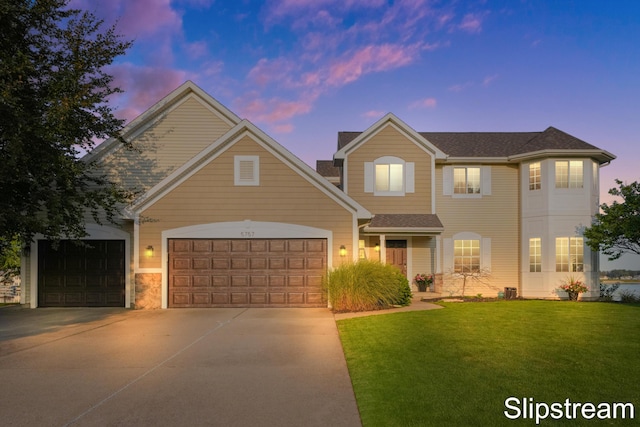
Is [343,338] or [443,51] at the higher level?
[443,51]

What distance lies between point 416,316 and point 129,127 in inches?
465

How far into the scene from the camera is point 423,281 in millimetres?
18750

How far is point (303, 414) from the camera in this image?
5.20 m

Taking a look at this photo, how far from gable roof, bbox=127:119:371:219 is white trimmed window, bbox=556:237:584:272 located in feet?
29.9

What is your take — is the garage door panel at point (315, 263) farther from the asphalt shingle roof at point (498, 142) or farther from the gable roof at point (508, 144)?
the asphalt shingle roof at point (498, 142)

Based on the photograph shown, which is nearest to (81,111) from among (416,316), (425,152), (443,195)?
(416,316)

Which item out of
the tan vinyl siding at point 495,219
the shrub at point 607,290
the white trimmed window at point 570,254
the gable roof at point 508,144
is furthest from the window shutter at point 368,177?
the shrub at point 607,290

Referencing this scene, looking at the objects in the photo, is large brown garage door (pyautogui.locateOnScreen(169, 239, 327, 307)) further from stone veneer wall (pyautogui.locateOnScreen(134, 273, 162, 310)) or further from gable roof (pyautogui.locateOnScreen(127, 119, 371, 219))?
gable roof (pyautogui.locateOnScreen(127, 119, 371, 219))

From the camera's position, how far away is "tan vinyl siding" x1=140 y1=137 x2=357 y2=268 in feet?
48.0

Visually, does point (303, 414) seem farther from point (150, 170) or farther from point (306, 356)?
point (150, 170)

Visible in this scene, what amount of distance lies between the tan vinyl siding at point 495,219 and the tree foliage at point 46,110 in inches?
512

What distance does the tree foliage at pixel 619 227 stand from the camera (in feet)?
53.1

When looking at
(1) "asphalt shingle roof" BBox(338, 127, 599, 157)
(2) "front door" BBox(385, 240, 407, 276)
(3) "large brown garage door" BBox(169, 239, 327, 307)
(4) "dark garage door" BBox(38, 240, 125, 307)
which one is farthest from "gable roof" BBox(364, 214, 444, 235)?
(4) "dark garage door" BBox(38, 240, 125, 307)

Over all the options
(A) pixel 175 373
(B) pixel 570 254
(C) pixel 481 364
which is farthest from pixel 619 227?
(A) pixel 175 373
